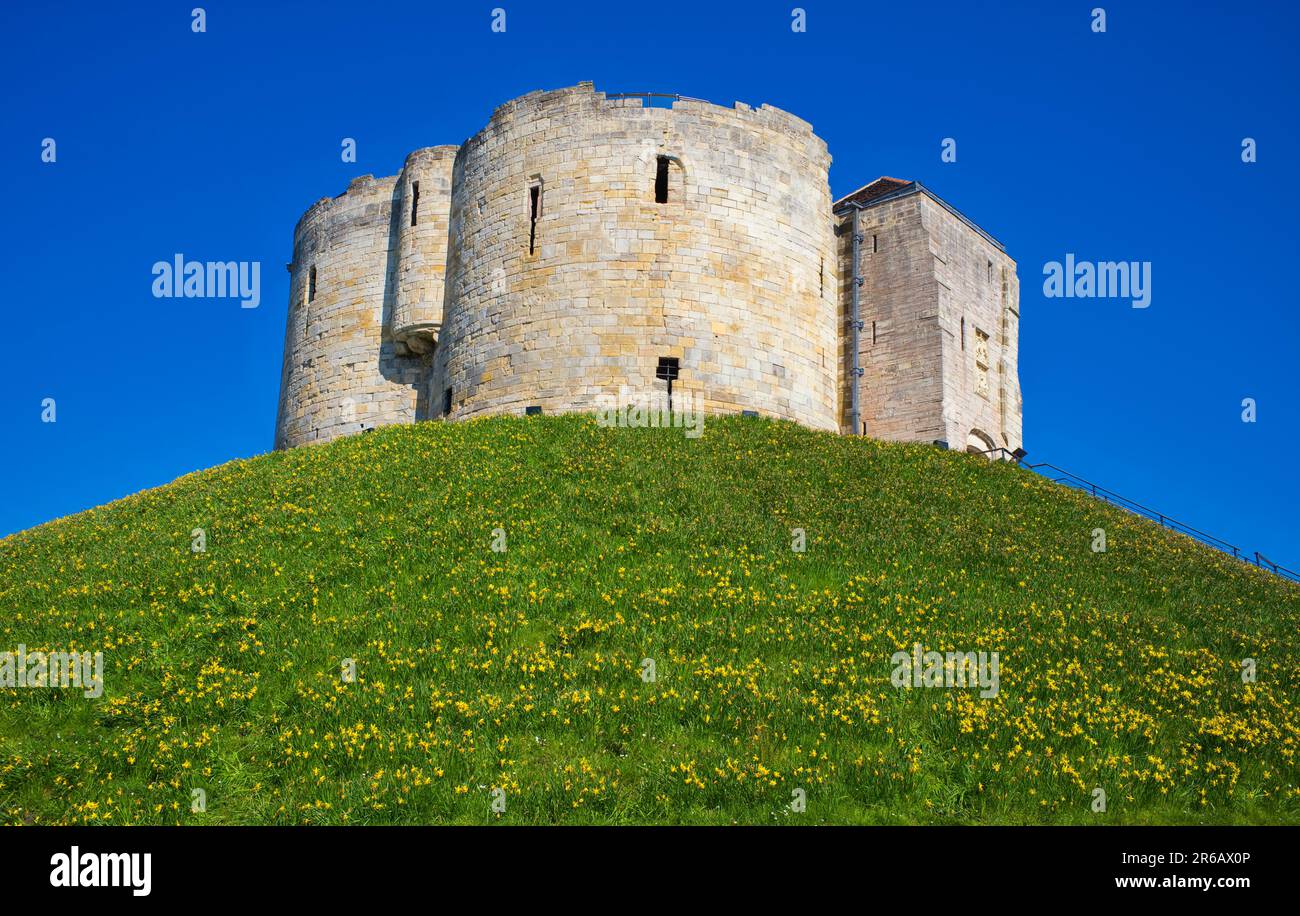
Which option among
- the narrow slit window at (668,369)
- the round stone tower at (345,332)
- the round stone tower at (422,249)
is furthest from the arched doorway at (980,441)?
the round stone tower at (345,332)

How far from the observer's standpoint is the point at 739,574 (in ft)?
56.8

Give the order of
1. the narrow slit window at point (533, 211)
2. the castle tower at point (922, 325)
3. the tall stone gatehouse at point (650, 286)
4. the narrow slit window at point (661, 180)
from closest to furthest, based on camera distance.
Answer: the tall stone gatehouse at point (650, 286) < the narrow slit window at point (661, 180) < the narrow slit window at point (533, 211) < the castle tower at point (922, 325)

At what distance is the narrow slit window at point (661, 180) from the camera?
28981 mm

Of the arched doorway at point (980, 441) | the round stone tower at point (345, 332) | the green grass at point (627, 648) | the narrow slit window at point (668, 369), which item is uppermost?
the round stone tower at point (345, 332)

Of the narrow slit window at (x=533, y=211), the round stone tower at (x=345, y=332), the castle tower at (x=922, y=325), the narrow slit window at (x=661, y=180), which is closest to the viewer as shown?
the narrow slit window at (x=661, y=180)

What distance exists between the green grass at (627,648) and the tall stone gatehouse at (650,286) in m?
5.36

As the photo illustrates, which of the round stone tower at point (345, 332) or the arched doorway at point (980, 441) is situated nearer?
the arched doorway at point (980, 441)

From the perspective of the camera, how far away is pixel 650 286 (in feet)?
91.3

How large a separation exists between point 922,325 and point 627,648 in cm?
1875

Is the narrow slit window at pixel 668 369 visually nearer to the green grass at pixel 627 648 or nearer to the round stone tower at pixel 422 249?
the green grass at pixel 627 648

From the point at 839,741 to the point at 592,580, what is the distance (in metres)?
5.25

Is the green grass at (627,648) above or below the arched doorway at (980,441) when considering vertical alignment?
below

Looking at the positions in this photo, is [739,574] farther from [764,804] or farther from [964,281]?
[964,281]

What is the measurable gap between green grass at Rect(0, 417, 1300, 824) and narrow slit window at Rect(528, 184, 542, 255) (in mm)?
7779
